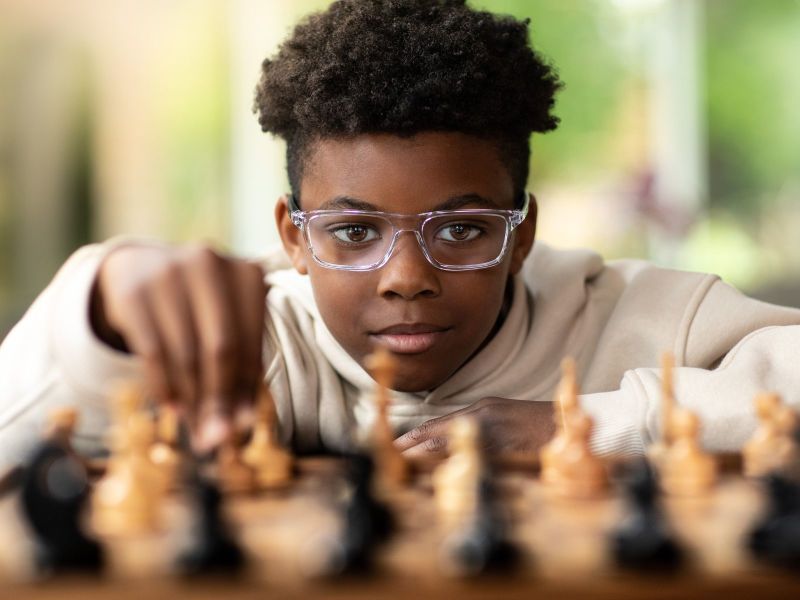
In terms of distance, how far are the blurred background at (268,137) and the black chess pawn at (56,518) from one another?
4651 millimetres

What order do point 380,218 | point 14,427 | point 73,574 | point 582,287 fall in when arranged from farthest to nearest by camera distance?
point 582,287 → point 380,218 → point 14,427 → point 73,574

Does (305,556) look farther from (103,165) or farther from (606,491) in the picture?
(103,165)

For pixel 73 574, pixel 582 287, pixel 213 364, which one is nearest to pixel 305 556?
pixel 73 574

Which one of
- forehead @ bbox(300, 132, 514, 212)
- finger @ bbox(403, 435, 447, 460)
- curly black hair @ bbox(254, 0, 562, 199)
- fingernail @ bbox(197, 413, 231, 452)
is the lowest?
finger @ bbox(403, 435, 447, 460)

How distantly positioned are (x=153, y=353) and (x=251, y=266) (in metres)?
0.13

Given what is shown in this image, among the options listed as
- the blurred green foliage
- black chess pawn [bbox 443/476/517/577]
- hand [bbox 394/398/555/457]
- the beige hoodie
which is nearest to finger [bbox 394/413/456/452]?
hand [bbox 394/398/555/457]

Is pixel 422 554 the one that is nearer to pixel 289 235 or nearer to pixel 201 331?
pixel 201 331

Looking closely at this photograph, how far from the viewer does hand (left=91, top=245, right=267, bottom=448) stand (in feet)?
2.91

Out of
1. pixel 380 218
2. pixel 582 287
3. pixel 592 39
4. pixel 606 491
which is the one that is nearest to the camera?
pixel 606 491

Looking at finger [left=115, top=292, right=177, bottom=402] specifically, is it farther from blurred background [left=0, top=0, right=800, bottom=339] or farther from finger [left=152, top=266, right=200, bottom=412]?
blurred background [left=0, top=0, right=800, bottom=339]

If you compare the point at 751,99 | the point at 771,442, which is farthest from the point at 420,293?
the point at 751,99

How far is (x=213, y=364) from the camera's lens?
884 mm

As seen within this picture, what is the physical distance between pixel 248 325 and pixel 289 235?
67 centimetres

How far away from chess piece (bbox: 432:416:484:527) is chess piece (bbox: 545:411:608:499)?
8 cm
